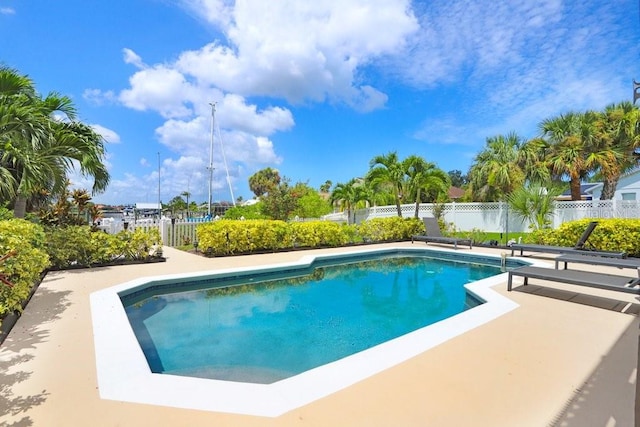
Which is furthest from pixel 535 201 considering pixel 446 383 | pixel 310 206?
pixel 310 206

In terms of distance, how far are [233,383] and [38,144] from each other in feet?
26.0

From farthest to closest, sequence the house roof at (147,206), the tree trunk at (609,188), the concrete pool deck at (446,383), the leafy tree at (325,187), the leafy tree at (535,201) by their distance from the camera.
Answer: the leafy tree at (325,187) → the house roof at (147,206) → the tree trunk at (609,188) → the leafy tree at (535,201) → the concrete pool deck at (446,383)

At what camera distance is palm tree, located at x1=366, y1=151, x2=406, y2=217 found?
16.5 metres

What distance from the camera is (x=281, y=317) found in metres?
5.83

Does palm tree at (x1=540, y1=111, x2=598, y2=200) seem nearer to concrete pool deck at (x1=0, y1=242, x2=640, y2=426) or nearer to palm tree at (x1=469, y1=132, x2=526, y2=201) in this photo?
palm tree at (x1=469, y1=132, x2=526, y2=201)

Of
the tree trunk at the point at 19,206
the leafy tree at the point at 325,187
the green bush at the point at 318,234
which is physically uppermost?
the leafy tree at the point at 325,187

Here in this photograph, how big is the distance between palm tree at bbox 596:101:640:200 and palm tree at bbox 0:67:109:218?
20443 millimetres

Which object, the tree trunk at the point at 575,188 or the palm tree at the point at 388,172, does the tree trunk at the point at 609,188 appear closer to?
the tree trunk at the point at 575,188

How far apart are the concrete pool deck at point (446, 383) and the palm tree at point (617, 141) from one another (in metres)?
14.0

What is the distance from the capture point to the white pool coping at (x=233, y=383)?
2.54 meters

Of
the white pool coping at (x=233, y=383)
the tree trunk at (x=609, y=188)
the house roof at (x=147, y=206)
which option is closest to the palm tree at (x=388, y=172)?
the tree trunk at (x=609, y=188)

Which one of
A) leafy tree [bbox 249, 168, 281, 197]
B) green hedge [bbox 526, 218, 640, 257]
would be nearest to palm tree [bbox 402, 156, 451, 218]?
green hedge [bbox 526, 218, 640, 257]

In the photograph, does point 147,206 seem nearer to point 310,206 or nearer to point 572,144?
point 310,206

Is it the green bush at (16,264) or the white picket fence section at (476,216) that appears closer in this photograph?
the green bush at (16,264)
